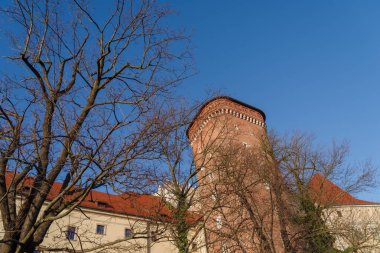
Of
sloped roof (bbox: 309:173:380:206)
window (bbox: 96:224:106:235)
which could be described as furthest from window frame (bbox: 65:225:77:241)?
sloped roof (bbox: 309:173:380:206)

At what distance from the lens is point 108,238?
22453 millimetres

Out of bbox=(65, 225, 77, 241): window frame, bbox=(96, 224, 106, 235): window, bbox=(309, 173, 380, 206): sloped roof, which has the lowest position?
bbox=(65, 225, 77, 241): window frame

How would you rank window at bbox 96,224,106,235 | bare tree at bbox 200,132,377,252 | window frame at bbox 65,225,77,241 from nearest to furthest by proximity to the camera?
window frame at bbox 65,225,77,241 → bare tree at bbox 200,132,377,252 → window at bbox 96,224,106,235

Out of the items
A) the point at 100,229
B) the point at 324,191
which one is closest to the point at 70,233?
the point at 100,229

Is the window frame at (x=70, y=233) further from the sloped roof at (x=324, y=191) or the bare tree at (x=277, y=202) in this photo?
the sloped roof at (x=324, y=191)

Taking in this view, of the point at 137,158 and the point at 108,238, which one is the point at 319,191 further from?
the point at 137,158

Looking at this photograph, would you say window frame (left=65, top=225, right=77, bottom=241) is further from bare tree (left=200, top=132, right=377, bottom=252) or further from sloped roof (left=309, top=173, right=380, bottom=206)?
sloped roof (left=309, top=173, right=380, bottom=206)

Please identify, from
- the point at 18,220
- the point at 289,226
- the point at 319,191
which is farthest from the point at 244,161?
the point at 18,220

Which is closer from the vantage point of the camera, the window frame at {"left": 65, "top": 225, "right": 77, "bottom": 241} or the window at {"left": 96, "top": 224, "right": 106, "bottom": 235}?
the window frame at {"left": 65, "top": 225, "right": 77, "bottom": 241}

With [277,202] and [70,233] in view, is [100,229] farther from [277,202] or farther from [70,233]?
[277,202]

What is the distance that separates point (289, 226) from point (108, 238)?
1201 cm

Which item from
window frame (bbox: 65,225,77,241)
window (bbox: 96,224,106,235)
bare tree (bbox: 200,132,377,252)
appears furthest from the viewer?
window (bbox: 96,224,106,235)

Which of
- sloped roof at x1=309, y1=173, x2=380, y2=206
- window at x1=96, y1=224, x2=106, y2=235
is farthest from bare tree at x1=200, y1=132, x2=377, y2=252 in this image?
window at x1=96, y1=224, x2=106, y2=235

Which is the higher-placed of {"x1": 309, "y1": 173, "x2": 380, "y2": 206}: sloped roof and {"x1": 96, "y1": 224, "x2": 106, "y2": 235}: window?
{"x1": 309, "y1": 173, "x2": 380, "y2": 206}: sloped roof
